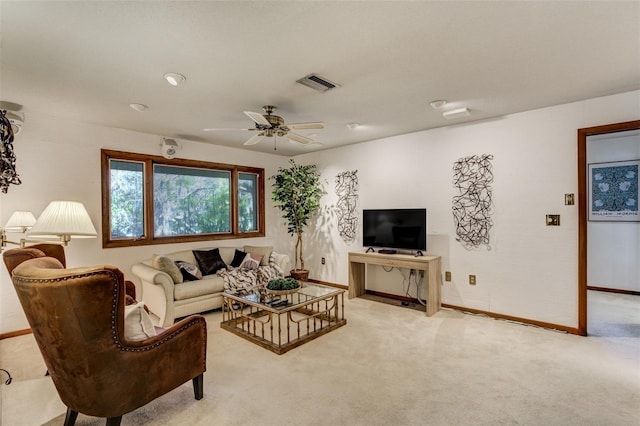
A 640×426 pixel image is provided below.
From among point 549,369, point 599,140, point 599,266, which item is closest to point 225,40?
point 549,369

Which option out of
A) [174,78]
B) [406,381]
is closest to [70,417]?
[406,381]

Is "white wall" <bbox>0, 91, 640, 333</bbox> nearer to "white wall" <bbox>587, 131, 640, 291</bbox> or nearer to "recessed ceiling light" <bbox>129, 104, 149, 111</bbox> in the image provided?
"recessed ceiling light" <bbox>129, 104, 149, 111</bbox>

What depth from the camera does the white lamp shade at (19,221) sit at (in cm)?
311

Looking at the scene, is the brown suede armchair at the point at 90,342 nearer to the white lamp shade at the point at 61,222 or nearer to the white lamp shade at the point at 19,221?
the white lamp shade at the point at 61,222

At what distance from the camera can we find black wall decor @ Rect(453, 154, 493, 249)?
12.7 ft

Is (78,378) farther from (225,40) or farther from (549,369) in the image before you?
(549,369)

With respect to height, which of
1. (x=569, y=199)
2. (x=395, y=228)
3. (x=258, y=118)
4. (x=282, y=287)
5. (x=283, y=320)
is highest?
(x=258, y=118)

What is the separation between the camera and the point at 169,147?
14.6ft

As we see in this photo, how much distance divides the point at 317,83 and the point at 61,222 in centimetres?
223

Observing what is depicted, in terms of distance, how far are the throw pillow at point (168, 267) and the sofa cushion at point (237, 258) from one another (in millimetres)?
1004

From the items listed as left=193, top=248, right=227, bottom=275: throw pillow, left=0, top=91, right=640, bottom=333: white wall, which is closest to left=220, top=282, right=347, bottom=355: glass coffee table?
left=193, top=248, right=227, bottom=275: throw pillow

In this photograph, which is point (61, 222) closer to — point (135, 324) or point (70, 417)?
point (135, 324)

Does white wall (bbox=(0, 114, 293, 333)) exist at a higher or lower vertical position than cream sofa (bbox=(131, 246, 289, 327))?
higher

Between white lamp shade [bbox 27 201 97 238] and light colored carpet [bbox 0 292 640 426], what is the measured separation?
47.9 inches
